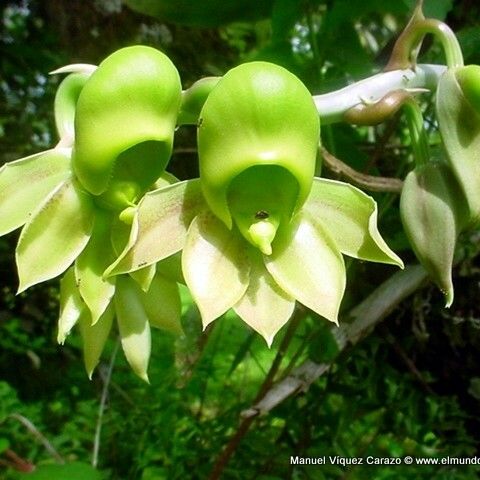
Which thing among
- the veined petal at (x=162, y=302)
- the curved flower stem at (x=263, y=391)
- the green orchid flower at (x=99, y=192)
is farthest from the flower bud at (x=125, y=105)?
the curved flower stem at (x=263, y=391)

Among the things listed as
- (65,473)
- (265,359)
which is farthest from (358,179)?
(265,359)

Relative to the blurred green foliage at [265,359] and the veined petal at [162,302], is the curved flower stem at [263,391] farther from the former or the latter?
the veined petal at [162,302]

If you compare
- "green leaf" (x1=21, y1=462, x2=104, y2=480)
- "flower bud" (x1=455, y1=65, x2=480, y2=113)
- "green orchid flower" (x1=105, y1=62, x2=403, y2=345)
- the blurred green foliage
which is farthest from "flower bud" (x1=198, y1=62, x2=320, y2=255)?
"green leaf" (x1=21, y1=462, x2=104, y2=480)

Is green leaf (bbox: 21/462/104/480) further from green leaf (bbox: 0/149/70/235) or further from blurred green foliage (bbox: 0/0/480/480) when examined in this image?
green leaf (bbox: 0/149/70/235)

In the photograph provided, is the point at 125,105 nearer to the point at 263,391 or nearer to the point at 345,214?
the point at 345,214

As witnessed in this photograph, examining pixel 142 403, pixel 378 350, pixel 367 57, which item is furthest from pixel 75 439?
pixel 367 57
